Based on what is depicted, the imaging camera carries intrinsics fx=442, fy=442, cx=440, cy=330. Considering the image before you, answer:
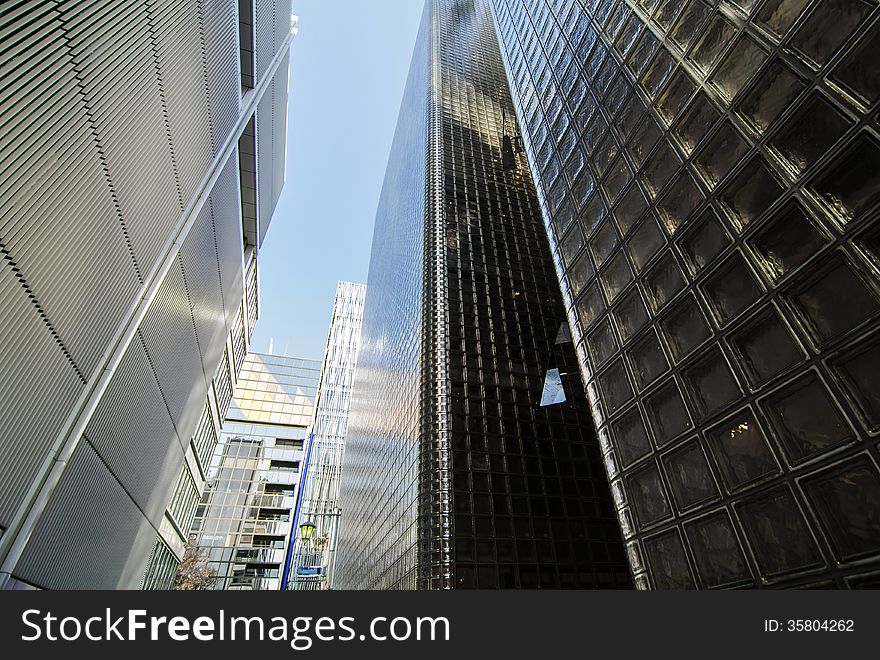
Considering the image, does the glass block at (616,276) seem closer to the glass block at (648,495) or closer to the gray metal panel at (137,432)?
the glass block at (648,495)

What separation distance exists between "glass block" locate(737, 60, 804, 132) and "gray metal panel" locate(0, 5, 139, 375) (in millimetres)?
10808

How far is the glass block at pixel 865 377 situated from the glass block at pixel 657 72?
531cm

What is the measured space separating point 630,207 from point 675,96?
69.3 inches

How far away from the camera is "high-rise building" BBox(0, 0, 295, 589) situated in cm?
793

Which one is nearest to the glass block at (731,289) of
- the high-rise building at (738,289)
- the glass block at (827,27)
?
the high-rise building at (738,289)

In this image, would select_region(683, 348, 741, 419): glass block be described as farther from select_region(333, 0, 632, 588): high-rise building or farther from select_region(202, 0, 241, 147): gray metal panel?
select_region(202, 0, 241, 147): gray metal panel

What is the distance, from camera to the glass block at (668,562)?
19.0 ft

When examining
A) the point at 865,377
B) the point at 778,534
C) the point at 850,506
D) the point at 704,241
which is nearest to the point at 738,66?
the point at 704,241

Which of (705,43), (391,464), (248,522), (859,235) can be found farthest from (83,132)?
(248,522)

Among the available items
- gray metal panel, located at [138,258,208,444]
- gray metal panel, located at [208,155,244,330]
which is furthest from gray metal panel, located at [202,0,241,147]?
gray metal panel, located at [138,258,208,444]

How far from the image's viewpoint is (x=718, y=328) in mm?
5688

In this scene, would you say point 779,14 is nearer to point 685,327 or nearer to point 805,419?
point 685,327

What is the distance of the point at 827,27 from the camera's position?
4777mm

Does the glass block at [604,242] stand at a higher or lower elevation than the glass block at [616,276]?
higher
